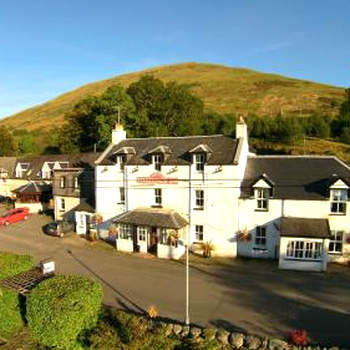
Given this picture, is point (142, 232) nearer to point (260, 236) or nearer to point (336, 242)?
point (260, 236)

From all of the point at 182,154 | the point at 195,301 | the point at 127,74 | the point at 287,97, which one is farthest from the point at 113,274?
the point at 127,74

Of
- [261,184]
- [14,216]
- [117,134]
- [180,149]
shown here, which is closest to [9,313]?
[180,149]

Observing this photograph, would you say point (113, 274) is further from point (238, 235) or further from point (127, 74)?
point (127, 74)

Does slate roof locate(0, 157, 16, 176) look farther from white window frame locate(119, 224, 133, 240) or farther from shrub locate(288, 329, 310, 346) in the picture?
shrub locate(288, 329, 310, 346)

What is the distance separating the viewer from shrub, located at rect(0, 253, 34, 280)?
65.7ft

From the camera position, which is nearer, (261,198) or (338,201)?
(338,201)

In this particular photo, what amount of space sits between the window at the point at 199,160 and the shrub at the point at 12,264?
14923mm

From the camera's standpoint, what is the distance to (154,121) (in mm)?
66062

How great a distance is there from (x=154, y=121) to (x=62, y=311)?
173 ft

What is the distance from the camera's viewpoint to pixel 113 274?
2583 cm

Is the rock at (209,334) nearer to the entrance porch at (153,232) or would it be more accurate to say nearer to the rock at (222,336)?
the rock at (222,336)

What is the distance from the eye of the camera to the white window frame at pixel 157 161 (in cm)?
3166

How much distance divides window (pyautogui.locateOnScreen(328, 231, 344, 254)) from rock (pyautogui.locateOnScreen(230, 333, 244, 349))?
1393 cm

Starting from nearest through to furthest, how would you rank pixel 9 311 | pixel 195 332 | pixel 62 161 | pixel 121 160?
pixel 195 332 < pixel 9 311 < pixel 121 160 < pixel 62 161
